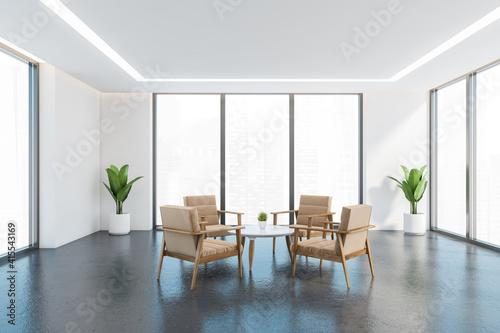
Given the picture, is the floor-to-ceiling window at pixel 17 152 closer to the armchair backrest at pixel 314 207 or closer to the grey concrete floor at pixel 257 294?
the grey concrete floor at pixel 257 294

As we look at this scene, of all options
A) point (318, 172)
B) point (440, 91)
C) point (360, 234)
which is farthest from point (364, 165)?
point (360, 234)

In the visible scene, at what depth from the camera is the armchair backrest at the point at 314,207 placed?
5820 millimetres

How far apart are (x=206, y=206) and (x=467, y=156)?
4.90 meters

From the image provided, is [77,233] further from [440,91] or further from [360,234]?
[440,91]

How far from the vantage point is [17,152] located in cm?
555

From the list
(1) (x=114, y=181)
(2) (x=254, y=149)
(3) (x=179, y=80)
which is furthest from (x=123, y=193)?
(2) (x=254, y=149)

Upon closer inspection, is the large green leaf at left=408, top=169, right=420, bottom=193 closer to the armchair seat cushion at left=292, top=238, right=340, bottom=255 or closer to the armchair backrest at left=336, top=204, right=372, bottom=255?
the armchair backrest at left=336, top=204, right=372, bottom=255

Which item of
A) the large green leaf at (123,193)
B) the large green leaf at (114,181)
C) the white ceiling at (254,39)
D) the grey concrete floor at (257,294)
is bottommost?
the grey concrete floor at (257,294)

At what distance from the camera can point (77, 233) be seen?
6852 millimetres

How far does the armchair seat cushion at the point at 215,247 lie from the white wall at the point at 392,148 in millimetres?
4605

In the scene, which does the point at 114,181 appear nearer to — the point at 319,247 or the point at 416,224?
the point at 319,247

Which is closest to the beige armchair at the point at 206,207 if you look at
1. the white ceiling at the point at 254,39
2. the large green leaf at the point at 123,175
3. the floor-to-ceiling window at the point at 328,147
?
the large green leaf at the point at 123,175

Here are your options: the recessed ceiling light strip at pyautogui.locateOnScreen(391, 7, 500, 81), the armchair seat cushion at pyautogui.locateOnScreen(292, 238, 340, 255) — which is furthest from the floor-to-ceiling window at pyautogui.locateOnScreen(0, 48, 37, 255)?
the recessed ceiling light strip at pyautogui.locateOnScreen(391, 7, 500, 81)

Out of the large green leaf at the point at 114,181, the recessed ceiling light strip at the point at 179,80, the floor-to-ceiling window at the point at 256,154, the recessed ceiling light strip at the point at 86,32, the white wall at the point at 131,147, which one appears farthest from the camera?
the floor-to-ceiling window at the point at 256,154
